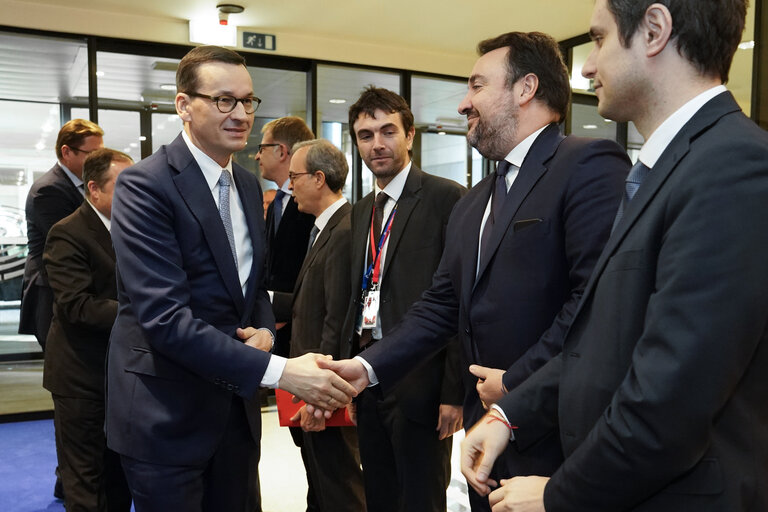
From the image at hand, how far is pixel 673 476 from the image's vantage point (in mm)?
955

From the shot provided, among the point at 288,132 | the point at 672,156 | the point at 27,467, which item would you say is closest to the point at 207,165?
the point at 672,156

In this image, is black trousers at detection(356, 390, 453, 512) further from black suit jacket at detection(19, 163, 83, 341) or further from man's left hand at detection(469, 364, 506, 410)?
black suit jacket at detection(19, 163, 83, 341)

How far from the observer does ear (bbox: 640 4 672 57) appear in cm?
107

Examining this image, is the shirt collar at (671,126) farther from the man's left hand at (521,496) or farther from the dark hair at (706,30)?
the man's left hand at (521,496)

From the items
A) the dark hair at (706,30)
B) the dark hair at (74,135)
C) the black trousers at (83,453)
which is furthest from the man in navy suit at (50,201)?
the dark hair at (706,30)

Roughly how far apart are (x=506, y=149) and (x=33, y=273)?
10.6 ft

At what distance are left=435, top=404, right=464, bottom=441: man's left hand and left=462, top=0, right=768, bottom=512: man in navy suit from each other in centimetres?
128

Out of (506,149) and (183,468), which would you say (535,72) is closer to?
(506,149)

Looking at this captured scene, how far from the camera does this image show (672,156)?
1.03 m

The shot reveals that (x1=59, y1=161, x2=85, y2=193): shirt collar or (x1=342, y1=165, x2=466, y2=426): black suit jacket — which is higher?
(x1=59, y1=161, x2=85, y2=193): shirt collar

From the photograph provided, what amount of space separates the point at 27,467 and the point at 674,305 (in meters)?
Answer: 4.63

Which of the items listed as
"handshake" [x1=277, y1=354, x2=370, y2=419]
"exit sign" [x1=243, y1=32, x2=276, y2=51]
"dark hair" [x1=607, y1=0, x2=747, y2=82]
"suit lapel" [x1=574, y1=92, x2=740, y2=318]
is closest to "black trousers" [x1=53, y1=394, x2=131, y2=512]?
"handshake" [x1=277, y1=354, x2=370, y2=419]

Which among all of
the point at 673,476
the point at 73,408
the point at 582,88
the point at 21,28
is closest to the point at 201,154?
the point at 673,476

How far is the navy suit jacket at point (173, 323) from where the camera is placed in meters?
1.80
